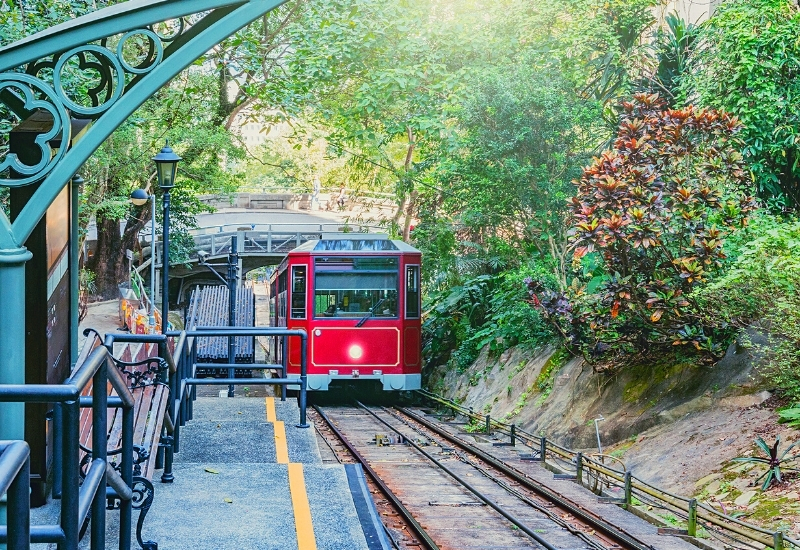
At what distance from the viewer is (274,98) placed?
19891 mm

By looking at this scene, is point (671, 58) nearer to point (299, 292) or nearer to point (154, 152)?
point (299, 292)

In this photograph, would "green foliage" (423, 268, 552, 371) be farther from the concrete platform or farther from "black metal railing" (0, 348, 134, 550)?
"black metal railing" (0, 348, 134, 550)

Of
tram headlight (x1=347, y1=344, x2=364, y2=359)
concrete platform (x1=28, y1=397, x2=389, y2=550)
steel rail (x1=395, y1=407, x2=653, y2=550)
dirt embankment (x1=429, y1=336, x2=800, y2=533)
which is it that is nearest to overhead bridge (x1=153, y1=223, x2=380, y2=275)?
tram headlight (x1=347, y1=344, x2=364, y2=359)

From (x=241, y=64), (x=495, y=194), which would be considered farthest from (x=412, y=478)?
(x=241, y=64)

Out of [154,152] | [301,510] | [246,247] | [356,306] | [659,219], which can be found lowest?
[301,510]

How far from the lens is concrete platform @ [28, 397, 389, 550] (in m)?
5.34

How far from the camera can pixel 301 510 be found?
5.95 m

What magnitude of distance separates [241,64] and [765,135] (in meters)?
10.7

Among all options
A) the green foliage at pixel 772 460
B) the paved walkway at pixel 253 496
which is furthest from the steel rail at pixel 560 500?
the paved walkway at pixel 253 496

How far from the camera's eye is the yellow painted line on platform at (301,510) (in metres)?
5.28

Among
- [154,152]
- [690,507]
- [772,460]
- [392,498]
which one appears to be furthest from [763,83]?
[154,152]

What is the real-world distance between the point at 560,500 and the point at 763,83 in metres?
7.00

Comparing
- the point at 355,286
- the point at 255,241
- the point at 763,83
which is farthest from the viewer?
the point at 255,241

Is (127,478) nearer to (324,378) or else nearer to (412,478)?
(412,478)
